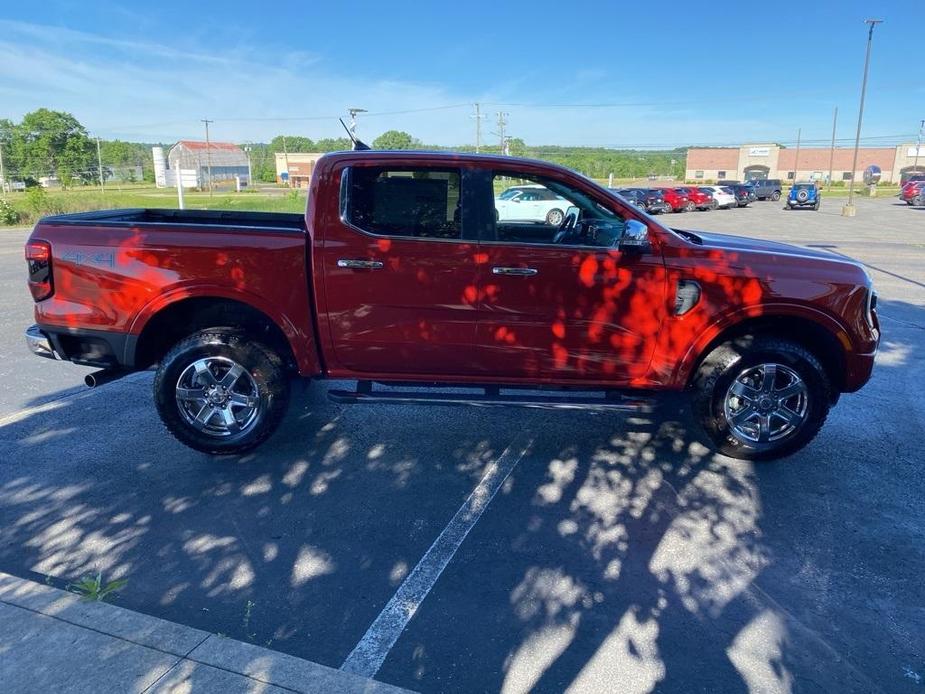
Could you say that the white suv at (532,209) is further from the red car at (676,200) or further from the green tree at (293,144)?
the green tree at (293,144)

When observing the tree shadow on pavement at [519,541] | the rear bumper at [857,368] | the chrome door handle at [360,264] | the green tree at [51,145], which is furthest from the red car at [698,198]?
the green tree at [51,145]

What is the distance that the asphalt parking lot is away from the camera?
273 centimetres

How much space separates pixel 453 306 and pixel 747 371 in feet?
6.51

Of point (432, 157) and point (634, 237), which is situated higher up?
point (432, 157)

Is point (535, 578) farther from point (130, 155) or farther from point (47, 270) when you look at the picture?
point (130, 155)

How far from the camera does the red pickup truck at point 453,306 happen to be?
13.9 ft

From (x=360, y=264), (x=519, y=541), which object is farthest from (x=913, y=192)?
(x=519, y=541)

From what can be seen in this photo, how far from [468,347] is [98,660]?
8.70 feet

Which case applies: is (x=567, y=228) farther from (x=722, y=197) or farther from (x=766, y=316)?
(x=722, y=197)

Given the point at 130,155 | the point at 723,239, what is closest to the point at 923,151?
the point at 723,239

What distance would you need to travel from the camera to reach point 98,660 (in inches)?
98.7

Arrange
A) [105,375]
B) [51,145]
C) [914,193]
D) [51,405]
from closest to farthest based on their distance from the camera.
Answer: [105,375] → [51,405] → [914,193] → [51,145]

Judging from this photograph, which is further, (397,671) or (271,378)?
(271,378)

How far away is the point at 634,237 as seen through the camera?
4090mm
